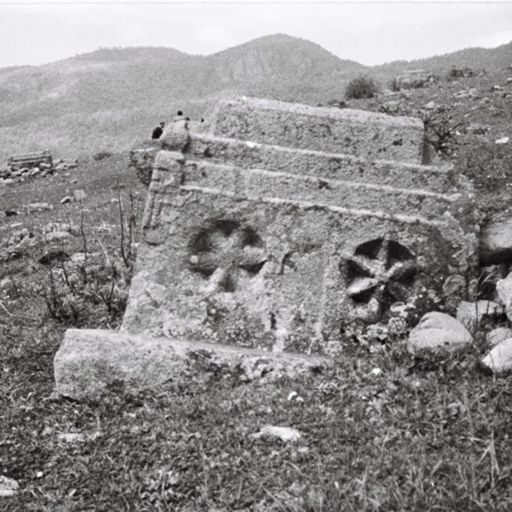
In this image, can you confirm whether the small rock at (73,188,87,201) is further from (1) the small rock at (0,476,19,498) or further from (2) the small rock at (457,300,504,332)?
(1) the small rock at (0,476,19,498)

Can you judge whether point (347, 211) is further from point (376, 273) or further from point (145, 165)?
point (145, 165)

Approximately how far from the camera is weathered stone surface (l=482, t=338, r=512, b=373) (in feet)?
11.5

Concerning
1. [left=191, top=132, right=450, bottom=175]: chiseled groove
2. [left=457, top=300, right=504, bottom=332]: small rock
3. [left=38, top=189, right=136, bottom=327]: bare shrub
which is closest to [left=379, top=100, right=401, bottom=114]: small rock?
[left=38, top=189, right=136, bottom=327]: bare shrub

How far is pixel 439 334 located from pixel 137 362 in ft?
5.73

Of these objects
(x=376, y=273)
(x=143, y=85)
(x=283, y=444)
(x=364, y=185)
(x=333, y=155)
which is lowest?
(x=283, y=444)

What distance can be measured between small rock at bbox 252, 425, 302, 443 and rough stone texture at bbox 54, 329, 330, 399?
2.01ft

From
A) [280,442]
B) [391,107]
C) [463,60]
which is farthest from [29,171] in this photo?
[463,60]

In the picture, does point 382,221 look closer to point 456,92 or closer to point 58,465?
point 58,465

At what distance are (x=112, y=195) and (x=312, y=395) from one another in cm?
983

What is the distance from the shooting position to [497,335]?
3910 millimetres

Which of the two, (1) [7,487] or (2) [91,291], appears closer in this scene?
(1) [7,487]

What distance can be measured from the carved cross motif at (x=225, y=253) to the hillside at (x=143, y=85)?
19.2m

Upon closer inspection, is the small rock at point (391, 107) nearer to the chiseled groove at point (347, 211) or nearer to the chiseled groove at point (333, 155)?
the chiseled groove at point (333, 155)

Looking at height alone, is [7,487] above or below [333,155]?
below
